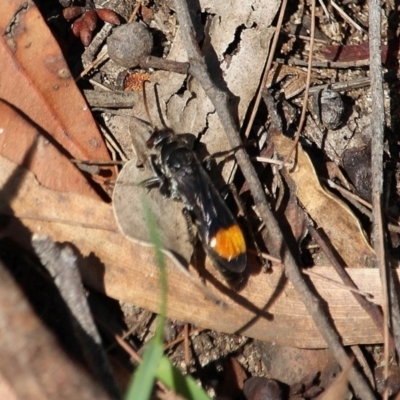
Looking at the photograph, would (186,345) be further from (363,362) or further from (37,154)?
(37,154)

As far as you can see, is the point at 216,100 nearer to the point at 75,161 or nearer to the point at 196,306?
the point at 75,161

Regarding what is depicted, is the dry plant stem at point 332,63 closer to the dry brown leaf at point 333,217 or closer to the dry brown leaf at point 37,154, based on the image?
the dry brown leaf at point 333,217

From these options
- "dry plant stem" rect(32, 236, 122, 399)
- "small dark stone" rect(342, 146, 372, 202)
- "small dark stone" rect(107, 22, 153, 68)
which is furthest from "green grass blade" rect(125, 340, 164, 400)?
"small dark stone" rect(107, 22, 153, 68)

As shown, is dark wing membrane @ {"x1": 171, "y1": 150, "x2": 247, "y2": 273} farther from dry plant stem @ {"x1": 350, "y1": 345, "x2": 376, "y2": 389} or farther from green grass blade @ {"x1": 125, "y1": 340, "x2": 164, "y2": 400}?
green grass blade @ {"x1": 125, "y1": 340, "x2": 164, "y2": 400}

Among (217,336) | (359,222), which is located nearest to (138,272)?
(217,336)

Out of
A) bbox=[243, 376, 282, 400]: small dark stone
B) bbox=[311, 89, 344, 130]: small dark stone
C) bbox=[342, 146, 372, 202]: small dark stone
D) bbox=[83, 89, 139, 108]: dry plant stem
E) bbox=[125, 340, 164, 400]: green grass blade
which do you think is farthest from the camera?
bbox=[311, 89, 344, 130]: small dark stone

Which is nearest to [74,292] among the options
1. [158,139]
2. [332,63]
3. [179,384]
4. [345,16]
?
[179,384]
